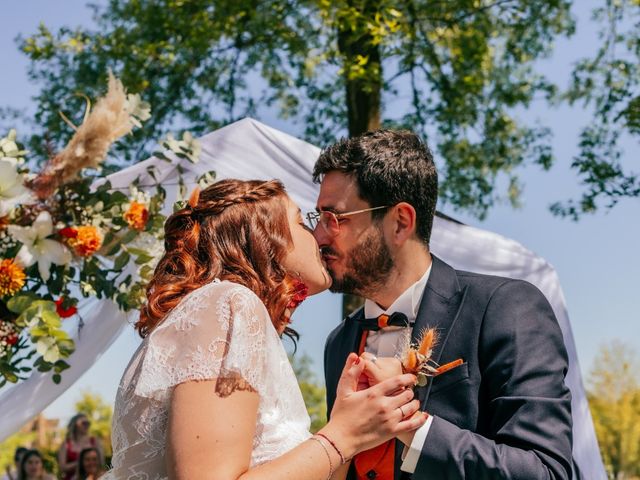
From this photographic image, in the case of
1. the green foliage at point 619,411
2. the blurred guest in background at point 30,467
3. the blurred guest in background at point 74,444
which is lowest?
the green foliage at point 619,411

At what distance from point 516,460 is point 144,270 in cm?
183

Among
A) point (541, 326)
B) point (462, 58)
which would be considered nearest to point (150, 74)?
point (462, 58)

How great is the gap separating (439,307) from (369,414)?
83cm

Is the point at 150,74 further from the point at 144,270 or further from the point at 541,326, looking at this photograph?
the point at 541,326

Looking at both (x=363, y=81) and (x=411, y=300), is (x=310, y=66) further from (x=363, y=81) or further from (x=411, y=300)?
(x=411, y=300)

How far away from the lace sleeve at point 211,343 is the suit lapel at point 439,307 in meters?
0.85

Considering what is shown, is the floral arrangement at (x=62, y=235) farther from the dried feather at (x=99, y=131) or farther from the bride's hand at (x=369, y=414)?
the bride's hand at (x=369, y=414)

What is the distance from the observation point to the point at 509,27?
10000mm

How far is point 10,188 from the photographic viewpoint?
2.96m

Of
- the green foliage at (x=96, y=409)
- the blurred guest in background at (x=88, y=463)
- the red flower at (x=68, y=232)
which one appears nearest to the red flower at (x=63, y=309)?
the red flower at (x=68, y=232)

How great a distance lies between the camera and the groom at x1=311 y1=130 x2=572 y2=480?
8.14ft

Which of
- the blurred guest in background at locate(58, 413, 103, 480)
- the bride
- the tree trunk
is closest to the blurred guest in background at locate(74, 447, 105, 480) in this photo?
the blurred guest in background at locate(58, 413, 103, 480)

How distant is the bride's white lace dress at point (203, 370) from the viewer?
204cm

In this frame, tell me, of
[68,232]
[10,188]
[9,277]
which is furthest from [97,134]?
[9,277]
